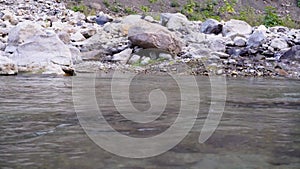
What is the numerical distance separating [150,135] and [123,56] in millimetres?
7324

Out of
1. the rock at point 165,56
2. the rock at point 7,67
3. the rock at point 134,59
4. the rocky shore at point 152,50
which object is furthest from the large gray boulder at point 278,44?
the rock at point 7,67

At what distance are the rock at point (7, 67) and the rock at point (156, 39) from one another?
3662mm

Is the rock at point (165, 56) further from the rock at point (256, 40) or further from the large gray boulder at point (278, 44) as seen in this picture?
the large gray boulder at point (278, 44)

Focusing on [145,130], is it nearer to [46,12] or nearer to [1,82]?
[1,82]

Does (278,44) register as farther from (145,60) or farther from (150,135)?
(150,135)

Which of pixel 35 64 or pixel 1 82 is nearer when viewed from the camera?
pixel 1 82

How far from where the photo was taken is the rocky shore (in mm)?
7246

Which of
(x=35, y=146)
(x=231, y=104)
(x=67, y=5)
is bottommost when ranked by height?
(x=67, y=5)

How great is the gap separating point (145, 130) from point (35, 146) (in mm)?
658


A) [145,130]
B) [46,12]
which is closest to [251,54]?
[145,130]

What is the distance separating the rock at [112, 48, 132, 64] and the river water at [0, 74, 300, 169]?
569cm

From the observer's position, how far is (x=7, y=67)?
6.29 metres

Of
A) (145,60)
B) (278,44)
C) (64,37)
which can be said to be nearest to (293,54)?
(278,44)

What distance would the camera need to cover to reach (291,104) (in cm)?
380
